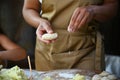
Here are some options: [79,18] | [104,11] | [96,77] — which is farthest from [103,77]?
[104,11]

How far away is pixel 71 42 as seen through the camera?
168cm

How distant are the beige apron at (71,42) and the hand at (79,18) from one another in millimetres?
119

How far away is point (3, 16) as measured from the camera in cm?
269

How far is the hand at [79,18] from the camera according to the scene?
1487 millimetres

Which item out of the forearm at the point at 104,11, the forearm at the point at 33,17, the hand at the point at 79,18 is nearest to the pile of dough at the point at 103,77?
the hand at the point at 79,18

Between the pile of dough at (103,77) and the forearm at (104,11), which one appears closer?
the pile of dough at (103,77)

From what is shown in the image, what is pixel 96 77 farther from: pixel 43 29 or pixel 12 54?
pixel 12 54

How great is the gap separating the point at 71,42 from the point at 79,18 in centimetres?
22

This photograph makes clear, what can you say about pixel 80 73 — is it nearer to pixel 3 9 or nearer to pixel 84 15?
pixel 84 15

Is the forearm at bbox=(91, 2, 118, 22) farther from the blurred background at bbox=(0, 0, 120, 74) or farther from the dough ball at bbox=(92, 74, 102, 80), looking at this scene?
the blurred background at bbox=(0, 0, 120, 74)

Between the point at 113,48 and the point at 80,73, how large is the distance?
4.36 ft

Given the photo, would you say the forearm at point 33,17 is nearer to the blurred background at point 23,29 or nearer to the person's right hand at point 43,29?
the person's right hand at point 43,29

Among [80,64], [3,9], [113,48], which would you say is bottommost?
[113,48]

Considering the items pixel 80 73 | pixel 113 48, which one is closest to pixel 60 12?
pixel 80 73
